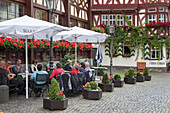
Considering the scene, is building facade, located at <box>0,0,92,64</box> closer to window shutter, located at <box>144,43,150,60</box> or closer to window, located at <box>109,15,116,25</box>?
window, located at <box>109,15,116,25</box>

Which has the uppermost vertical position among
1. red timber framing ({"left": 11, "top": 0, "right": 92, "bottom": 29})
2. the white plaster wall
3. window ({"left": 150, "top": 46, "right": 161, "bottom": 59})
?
red timber framing ({"left": 11, "top": 0, "right": 92, "bottom": 29})

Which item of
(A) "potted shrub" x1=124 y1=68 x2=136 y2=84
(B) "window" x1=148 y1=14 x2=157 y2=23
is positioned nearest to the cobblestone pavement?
(A) "potted shrub" x1=124 y1=68 x2=136 y2=84

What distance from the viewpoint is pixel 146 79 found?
15602mm

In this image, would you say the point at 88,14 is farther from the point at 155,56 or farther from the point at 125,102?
the point at 125,102

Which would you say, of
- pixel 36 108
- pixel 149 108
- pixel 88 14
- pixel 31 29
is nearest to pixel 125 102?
pixel 149 108

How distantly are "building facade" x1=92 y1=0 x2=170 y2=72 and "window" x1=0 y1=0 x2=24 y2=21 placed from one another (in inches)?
528

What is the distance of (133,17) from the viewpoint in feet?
84.0

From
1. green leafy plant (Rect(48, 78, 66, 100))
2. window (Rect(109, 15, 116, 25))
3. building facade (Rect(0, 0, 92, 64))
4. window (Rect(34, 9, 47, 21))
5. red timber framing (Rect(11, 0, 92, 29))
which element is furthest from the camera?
window (Rect(109, 15, 116, 25))

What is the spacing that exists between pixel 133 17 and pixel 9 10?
15.9 m

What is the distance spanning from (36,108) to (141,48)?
19.3m

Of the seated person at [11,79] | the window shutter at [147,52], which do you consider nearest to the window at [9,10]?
the seated person at [11,79]

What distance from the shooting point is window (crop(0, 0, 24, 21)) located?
12408 mm

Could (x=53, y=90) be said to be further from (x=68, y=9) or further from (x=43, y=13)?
(x=68, y=9)

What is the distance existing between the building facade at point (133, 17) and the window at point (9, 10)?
Answer: 1341cm
